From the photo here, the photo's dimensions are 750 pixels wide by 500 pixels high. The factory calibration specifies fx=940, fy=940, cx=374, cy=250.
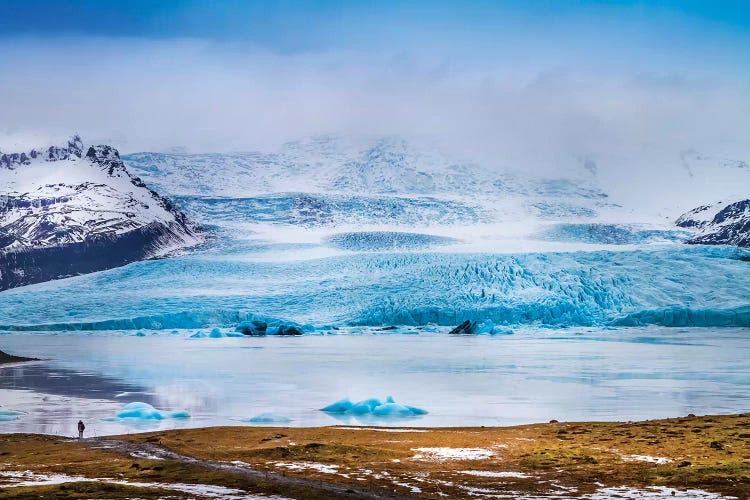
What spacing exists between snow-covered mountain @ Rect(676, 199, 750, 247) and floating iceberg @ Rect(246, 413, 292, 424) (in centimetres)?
5440

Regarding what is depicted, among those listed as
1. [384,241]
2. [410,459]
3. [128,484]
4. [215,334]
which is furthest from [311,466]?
[384,241]

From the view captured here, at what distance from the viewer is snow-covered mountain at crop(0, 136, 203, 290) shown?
74000mm

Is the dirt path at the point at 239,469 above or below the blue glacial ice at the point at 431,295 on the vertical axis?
below

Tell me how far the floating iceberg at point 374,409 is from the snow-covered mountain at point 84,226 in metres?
53.5

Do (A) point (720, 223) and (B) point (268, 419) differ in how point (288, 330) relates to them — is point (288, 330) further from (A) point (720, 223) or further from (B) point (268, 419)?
(A) point (720, 223)

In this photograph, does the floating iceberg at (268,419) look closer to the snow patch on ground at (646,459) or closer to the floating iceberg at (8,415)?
the floating iceberg at (8,415)

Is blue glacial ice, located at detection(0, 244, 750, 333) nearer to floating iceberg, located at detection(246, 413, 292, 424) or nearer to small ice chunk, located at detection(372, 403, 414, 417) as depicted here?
small ice chunk, located at detection(372, 403, 414, 417)

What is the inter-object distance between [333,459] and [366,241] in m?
47.8

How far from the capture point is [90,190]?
76000 millimetres

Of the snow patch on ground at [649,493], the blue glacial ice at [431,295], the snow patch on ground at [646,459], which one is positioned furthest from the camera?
the blue glacial ice at [431,295]

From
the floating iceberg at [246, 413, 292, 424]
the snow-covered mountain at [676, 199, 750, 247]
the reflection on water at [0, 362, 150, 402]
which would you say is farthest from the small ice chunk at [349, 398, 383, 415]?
the snow-covered mountain at [676, 199, 750, 247]

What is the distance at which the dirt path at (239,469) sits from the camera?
36.2ft

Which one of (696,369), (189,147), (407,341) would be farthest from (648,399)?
(189,147)

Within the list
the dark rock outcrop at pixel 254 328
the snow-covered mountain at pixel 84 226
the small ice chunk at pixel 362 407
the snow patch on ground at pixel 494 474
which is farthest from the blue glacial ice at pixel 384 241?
the snow patch on ground at pixel 494 474
